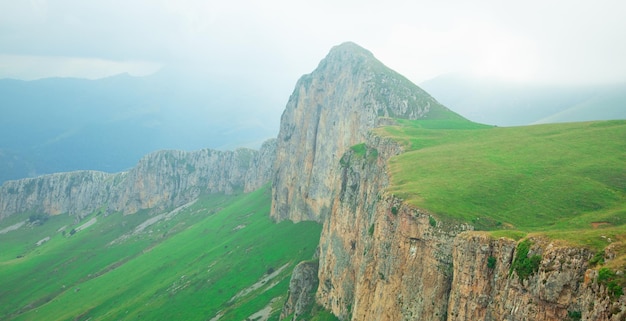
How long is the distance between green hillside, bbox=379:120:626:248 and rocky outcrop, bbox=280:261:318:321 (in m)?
43.5

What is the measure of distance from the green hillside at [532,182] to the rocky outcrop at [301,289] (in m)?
43.5

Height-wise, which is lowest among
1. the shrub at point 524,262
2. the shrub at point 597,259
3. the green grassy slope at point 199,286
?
the green grassy slope at point 199,286

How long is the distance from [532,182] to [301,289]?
215 feet

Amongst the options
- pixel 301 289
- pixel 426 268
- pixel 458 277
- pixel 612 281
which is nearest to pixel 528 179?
pixel 426 268

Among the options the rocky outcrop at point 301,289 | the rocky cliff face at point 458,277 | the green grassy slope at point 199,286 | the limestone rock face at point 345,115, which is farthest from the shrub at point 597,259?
the limestone rock face at point 345,115

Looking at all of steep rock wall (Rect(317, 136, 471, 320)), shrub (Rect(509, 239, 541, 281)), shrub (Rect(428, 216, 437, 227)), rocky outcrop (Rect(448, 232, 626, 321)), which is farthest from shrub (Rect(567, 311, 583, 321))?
shrub (Rect(428, 216, 437, 227))

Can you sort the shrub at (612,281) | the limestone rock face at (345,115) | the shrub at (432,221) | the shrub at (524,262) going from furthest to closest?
the limestone rock face at (345,115) → the shrub at (432,221) → the shrub at (524,262) → the shrub at (612,281)

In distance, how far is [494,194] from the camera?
5216 cm

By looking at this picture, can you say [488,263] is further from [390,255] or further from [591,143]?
[591,143]

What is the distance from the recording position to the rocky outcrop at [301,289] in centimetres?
9831

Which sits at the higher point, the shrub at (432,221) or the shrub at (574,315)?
the shrub at (432,221)

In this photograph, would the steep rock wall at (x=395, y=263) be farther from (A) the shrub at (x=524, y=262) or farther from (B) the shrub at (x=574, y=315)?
(B) the shrub at (x=574, y=315)

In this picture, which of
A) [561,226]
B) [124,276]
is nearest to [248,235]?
[124,276]

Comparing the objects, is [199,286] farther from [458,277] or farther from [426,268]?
[458,277]
